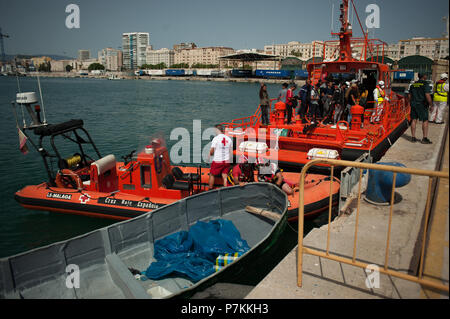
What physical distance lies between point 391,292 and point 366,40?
11455 mm

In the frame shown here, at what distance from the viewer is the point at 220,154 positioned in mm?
7688

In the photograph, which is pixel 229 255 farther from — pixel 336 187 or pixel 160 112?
pixel 160 112

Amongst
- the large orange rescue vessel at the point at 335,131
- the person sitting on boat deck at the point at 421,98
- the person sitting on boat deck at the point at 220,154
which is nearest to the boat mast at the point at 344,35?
the large orange rescue vessel at the point at 335,131

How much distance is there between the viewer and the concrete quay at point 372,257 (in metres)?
2.85

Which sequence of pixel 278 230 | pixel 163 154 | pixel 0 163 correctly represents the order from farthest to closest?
pixel 0 163 → pixel 163 154 → pixel 278 230

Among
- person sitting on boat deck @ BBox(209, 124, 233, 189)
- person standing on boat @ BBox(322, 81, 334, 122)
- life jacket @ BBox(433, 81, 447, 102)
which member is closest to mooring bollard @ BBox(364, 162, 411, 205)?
person sitting on boat deck @ BBox(209, 124, 233, 189)

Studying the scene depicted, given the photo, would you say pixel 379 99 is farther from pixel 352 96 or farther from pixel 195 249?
pixel 195 249

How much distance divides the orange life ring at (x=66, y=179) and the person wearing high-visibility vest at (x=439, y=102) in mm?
12274

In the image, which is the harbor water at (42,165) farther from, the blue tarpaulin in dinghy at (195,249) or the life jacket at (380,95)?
the life jacket at (380,95)

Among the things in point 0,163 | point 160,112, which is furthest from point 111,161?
point 160,112

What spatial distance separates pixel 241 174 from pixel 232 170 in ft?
0.81

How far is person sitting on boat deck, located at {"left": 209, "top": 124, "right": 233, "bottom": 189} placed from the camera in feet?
25.0

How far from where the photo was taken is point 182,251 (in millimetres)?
5512

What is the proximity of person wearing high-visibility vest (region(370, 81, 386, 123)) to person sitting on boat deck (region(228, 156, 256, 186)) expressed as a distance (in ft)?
21.3
